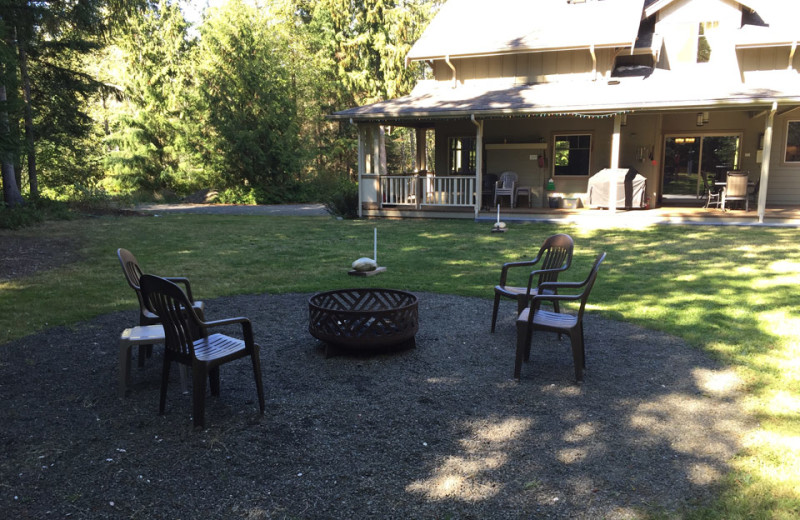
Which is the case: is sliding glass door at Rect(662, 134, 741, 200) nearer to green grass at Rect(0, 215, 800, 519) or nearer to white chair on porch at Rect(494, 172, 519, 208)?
white chair on porch at Rect(494, 172, 519, 208)

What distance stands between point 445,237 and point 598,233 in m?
3.41

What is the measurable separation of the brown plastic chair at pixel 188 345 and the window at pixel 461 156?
15.0 m

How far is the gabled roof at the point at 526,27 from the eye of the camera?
16.0 metres

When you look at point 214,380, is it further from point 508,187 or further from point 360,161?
point 508,187

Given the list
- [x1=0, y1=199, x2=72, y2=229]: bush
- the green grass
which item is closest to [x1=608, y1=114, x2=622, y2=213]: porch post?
the green grass

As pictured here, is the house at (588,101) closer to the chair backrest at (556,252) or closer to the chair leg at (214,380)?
the chair backrest at (556,252)

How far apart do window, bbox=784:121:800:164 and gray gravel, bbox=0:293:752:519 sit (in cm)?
1413

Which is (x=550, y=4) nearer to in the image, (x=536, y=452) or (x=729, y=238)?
(x=729, y=238)

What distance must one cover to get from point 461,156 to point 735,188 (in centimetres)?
768

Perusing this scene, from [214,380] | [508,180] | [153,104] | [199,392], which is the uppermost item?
[153,104]

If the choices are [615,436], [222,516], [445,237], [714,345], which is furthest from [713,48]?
[222,516]

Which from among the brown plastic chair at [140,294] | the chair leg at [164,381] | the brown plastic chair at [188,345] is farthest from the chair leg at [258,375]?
the brown plastic chair at [140,294]

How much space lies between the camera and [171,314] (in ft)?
12.2

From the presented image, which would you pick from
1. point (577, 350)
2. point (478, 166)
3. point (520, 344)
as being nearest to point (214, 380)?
point (520, 344)
